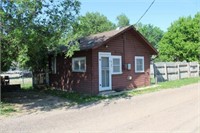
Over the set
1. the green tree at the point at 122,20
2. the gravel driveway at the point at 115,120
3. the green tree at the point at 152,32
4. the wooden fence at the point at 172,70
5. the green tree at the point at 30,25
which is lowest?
the gravel driveway at the point at 115,120

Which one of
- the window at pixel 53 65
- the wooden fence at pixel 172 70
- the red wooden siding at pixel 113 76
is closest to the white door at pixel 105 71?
the red wooden siding at pixel 113 76

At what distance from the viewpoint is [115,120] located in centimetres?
795

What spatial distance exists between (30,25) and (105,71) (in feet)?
20.9

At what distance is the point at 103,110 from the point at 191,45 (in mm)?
30238

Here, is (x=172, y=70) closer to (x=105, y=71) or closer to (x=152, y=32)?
(x=105, y=71)

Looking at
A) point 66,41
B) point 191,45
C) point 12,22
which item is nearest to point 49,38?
point 66,41

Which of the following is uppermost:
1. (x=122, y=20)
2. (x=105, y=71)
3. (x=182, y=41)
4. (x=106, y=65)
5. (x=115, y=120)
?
(x=122, y=20)

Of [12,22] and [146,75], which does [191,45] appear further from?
[12,22]

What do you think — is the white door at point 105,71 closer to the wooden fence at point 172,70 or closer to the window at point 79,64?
the window at point 79,64

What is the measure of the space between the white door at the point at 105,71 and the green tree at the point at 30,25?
4.18 m

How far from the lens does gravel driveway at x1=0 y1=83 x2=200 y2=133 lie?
22.7ft

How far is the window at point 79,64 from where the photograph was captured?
15414 mm

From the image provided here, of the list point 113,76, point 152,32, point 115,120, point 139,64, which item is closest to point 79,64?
point 113,76

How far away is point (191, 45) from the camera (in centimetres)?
3653
